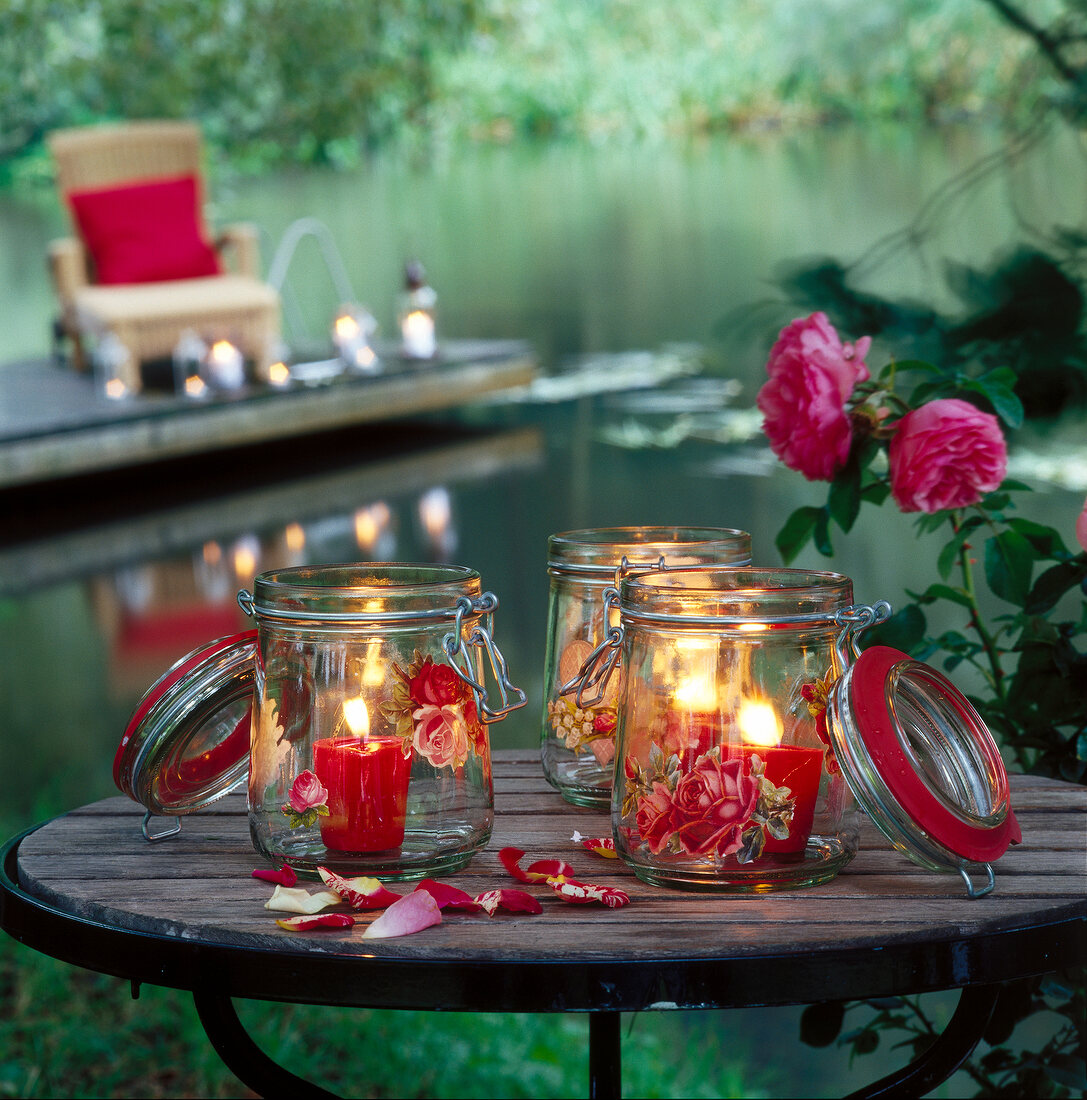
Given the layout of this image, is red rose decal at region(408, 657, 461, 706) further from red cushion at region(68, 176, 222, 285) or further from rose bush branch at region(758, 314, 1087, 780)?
red cushion at region(68, 176, 222, 285)

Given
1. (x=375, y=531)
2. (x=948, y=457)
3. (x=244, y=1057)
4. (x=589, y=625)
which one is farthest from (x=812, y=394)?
(x=375, y=531)

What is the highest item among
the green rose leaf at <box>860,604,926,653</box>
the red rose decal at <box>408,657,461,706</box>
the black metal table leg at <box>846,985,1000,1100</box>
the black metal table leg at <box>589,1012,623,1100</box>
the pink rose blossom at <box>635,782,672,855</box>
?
the red rose decal at <box>408,657,461,706</box>

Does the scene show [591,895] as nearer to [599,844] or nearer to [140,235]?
[599,844]

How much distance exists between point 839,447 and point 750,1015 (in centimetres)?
79

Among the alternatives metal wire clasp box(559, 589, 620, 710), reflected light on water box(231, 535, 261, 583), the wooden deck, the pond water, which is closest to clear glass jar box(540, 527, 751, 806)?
metal wire clasp box(559, 589, 620, 710)

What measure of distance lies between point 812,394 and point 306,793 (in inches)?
12.7

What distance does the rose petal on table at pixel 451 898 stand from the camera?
50 centimetres

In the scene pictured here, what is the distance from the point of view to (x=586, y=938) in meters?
0.47

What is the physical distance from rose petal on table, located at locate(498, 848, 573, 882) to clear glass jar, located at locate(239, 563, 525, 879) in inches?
0.6

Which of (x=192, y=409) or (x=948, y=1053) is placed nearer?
(x=948, y=1053)

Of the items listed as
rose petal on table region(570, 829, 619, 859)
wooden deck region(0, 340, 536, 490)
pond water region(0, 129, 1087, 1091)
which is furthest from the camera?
wooden deck region(0, 340, 536, 490)

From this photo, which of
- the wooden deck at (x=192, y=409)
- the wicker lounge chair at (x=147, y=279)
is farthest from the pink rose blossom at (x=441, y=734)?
the wicker lounge chair at (x=147, y=279)

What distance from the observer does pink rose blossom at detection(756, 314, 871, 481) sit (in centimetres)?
72

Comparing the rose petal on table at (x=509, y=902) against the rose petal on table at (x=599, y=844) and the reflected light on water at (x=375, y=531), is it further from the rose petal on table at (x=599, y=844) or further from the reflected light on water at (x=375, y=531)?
the reflected light on water at (x=375, y=531)
